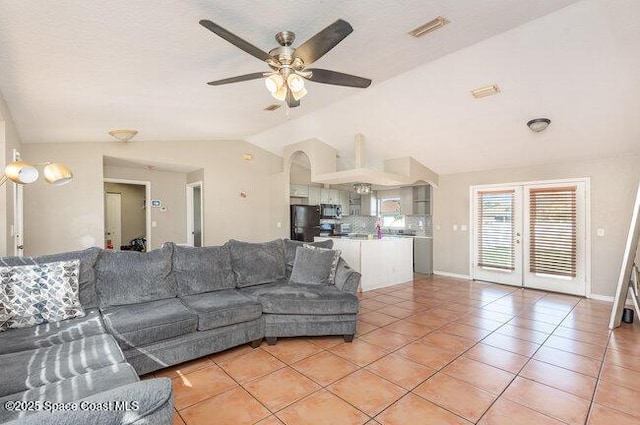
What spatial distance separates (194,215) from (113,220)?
8.13 feet

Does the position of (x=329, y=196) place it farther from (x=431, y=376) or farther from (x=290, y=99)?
(x=431, y=376)

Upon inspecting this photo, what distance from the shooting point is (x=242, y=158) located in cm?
680

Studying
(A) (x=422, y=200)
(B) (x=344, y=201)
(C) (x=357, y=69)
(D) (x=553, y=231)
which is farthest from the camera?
(B) (x=344, y=201)

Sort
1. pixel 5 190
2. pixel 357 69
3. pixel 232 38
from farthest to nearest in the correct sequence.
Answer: pixel 357 69, pixel 5 190, pixel 232 38

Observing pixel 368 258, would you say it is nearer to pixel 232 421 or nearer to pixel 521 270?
pixel 521 270

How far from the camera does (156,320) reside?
248cm

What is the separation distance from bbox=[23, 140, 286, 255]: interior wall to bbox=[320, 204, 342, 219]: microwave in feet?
3.89

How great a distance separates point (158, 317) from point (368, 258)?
140 inches

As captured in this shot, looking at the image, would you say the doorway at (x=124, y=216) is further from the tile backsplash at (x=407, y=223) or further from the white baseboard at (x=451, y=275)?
the white baseboard at (x=451, y=275)

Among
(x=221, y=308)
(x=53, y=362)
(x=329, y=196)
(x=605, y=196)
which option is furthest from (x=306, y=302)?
(x=329, y=196)

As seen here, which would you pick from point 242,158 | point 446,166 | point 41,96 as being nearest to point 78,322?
point 41,96

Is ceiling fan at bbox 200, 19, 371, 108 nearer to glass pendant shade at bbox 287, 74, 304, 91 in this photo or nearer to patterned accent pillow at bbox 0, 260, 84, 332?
glass pendant shade at bbox 287, 74, 304, 91

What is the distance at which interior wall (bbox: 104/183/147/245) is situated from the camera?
26.8 feet

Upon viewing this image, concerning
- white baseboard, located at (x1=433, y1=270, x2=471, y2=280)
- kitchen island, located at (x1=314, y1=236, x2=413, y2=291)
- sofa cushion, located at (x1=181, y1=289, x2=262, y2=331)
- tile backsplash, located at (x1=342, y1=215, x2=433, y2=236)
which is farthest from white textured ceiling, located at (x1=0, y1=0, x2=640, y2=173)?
tile backsplash, located at (x1=342, y1=215, x2=433, y2=236)
